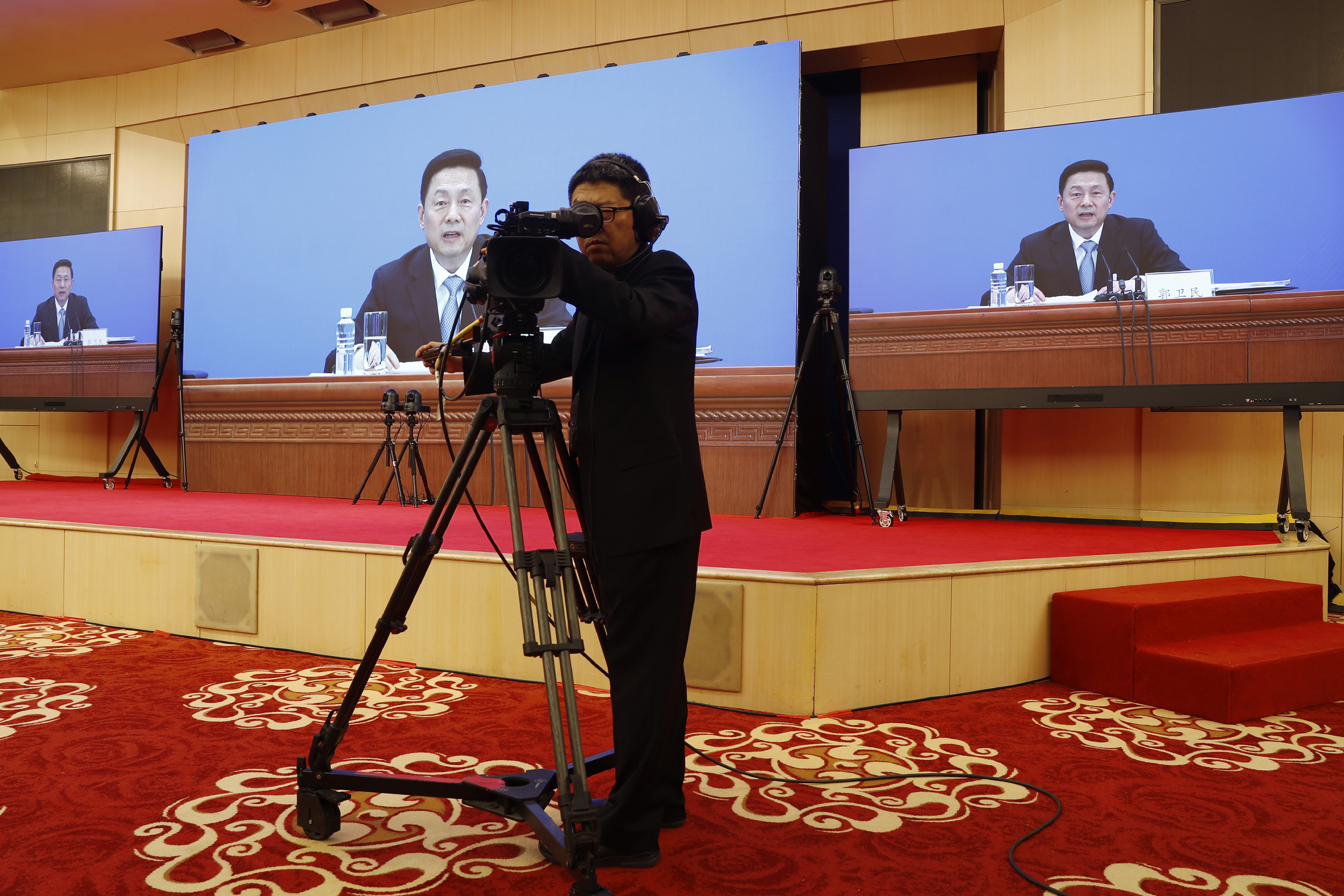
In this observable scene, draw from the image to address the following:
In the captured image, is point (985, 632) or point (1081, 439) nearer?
point (985, 632)

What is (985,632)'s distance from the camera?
8.92ft

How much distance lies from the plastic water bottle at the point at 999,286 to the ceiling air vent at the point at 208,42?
17.9 ft

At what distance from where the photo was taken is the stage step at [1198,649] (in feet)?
8.07

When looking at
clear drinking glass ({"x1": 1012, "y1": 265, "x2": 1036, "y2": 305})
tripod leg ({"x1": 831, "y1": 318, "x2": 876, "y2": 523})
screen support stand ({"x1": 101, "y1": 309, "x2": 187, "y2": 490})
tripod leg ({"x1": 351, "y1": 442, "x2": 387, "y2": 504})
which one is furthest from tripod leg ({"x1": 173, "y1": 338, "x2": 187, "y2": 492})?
clear drinking glass ({"x1": 1012, "y1": 265, "x2": 1036, "y2": 305})

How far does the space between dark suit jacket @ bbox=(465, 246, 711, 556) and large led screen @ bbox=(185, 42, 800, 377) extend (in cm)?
281

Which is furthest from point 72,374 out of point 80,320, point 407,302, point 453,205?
point 453,205

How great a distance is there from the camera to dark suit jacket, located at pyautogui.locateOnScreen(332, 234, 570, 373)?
17.8 feet

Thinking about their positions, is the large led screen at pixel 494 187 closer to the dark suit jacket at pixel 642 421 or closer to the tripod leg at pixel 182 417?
→ the tripod leg at pixel 182 417

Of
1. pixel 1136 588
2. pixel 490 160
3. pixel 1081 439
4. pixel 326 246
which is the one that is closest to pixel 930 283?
pixel 1081 439

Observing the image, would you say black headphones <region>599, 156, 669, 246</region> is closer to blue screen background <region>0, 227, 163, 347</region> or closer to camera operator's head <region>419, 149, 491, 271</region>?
camera operator's head <region>419, 149, 491, 271</region>

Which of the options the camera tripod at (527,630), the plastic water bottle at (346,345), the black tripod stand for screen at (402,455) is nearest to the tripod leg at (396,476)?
the black tripod stand for screen at (402,455)

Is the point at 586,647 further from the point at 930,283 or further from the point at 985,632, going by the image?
the point at 930,283

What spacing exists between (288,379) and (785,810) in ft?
16.1

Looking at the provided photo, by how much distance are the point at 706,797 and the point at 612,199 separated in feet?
3.89
